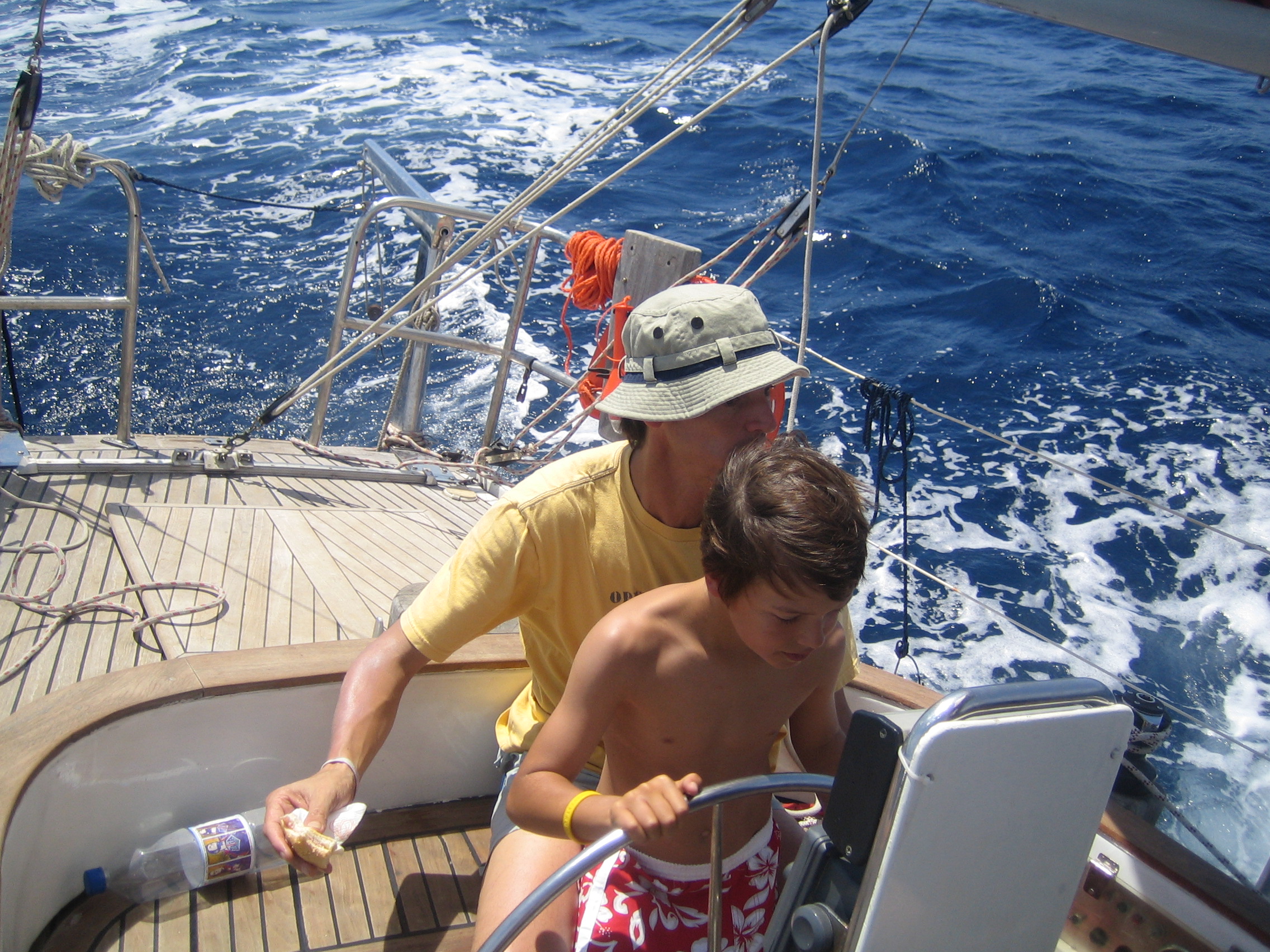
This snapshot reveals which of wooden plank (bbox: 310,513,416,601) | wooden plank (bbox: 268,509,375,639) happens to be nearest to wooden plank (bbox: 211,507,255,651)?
wooden plank (bbox: 268,509,375,639)

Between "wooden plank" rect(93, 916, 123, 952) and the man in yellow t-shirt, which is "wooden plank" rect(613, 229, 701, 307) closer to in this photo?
the man in yellow t-shirt

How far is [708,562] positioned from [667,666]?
0.60 feet

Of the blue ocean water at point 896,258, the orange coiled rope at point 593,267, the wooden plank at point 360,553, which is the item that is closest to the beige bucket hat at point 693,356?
the wooden plank at point 360,553

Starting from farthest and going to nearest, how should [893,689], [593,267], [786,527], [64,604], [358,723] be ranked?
[593,267] → [64,604] → [893,689] → [358,723] → [786,527]

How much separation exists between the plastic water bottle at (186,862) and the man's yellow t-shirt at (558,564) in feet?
1.81

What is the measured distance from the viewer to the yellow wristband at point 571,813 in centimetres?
123

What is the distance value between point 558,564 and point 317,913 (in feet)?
2.63

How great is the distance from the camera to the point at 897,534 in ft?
17.0

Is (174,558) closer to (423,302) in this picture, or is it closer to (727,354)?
(423,302)

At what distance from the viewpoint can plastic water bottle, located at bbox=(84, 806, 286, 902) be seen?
5.54 ft

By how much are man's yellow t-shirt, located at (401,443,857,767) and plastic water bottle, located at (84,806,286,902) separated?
55 centimetres

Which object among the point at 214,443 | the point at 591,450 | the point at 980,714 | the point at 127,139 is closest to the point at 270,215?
the point at 127,139

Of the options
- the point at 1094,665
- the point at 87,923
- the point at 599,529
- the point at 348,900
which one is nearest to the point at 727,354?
the point at 599,529

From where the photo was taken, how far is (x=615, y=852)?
111cm
